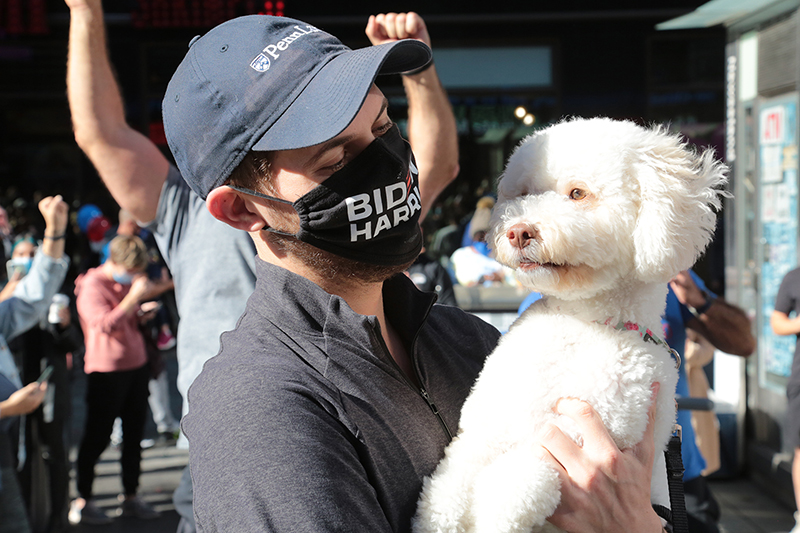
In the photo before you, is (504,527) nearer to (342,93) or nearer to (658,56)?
(342,93)

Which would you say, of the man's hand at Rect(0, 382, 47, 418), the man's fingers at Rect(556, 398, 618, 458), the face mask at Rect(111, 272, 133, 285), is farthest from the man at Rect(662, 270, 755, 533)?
the face mask at Rect(111, 272, 133, 285)

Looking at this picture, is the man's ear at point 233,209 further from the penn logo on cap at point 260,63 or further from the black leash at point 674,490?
the black leash at point 674,490

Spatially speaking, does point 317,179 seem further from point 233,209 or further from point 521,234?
point 521,234

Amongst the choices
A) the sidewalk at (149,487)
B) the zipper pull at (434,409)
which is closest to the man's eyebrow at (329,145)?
the zipper pull at (434,409)

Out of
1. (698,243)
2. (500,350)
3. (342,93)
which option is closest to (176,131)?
(342,93)

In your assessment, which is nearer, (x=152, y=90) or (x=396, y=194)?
(x=396, y=194)

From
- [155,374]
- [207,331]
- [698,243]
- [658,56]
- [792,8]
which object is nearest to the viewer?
[698,243]

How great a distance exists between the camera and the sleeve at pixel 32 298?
3.84 meters

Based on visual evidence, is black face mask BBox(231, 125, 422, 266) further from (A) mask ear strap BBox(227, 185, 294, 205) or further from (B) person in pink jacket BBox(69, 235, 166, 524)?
(B) person in pink jacket BBox(69, 235, 166, 524)

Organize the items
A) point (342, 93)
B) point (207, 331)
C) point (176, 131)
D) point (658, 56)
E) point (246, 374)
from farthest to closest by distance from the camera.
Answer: point (658, 56)
point (207, 331)
point (176, 131)
point (342, 93)
point (246, 374)

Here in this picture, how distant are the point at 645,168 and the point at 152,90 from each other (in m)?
9.22

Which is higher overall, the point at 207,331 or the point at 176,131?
the point at 176,131

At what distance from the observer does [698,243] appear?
1492 mm

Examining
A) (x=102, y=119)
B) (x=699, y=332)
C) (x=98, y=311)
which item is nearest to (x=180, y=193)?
(x=102, y=119)
